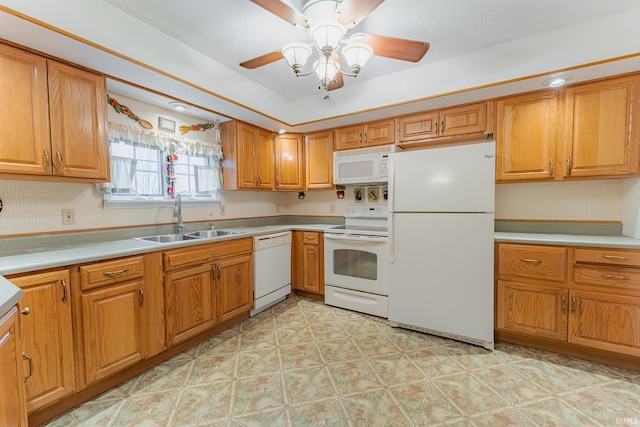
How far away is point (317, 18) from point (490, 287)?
2384 mm

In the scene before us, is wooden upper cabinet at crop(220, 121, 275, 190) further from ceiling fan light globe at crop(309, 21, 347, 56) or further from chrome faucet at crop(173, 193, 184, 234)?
ceiling fan light globe at crop(309, 21, 347, 56)

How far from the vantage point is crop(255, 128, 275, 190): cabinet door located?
3.32 meters

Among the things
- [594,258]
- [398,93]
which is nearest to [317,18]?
Answer: [398,93]

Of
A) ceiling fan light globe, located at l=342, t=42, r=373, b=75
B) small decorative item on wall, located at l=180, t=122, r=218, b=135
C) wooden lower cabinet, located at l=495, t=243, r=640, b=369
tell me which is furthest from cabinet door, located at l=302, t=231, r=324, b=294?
ceiling fan light globe, located at l=342, t=42, r=373, b=75

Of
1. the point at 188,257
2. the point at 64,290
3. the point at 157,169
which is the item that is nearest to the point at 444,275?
the point at 188,257

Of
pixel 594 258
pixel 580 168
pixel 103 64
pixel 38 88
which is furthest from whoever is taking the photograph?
pixel 580 168

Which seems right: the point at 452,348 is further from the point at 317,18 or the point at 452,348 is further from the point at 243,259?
the point at 317,18

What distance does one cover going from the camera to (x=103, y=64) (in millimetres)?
1811

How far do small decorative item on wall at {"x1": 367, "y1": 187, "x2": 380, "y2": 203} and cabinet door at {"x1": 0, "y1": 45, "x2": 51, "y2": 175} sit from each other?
292cm

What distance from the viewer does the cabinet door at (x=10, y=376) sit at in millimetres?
903

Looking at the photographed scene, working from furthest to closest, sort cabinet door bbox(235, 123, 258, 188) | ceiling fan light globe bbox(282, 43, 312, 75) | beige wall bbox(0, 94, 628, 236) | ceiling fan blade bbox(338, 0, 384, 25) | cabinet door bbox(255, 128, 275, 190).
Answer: cabinet door bbox(255, 128, 275, 190), cabinet door bbox(235, 123, 258, 188), beige wall bbox(0, 94, 628, 236), ceiling fan light globe bbox(282, 43, 312, 75), ceiling fan blade bbox(338, 0, 384, 25)

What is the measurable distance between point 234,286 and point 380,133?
228 centimetres

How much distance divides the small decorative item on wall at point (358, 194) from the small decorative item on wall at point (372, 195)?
93mm

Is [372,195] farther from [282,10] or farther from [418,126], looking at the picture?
[282,10]
